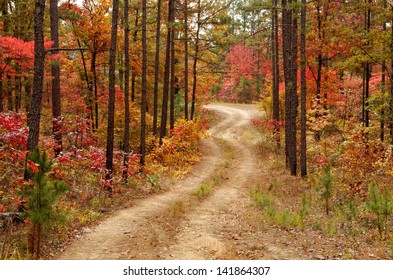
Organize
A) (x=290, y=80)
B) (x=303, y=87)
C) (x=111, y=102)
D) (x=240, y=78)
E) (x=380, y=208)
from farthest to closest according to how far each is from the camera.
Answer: (x=240, y=78), (x=290, y=80), (x=303, y=87), (x=111, y=102), (x=380, y=208)

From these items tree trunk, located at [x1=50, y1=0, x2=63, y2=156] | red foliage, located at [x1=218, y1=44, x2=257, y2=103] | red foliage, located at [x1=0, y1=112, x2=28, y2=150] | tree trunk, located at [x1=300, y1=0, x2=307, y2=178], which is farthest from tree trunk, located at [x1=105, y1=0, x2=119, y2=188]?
red foliage, located at [x1=218, y1=44, x2=257, y2=103]

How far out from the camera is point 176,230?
360 inches

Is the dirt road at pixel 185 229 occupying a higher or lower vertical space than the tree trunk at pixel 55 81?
lower

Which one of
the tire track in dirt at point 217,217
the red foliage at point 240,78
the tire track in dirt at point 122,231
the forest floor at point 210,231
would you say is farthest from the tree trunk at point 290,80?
the red foliage at point 240,78

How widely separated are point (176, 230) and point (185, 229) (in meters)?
0.29

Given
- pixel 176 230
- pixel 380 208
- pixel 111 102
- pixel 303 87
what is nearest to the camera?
pixel 380 208

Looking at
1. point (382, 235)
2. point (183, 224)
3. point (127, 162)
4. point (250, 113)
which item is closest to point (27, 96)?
point (127, 162)

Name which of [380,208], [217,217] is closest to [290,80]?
[217,217]

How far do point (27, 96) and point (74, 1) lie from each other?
6075 millimetres

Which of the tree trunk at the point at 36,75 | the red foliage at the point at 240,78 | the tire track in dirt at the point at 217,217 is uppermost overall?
the red foliage at the point at 240,78

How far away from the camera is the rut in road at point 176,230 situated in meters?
7.45

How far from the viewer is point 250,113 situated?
39188 mm

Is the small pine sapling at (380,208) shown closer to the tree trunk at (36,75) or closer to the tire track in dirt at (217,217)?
the tire track in dirt at (217,217)

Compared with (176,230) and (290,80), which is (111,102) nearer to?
(176,230)
